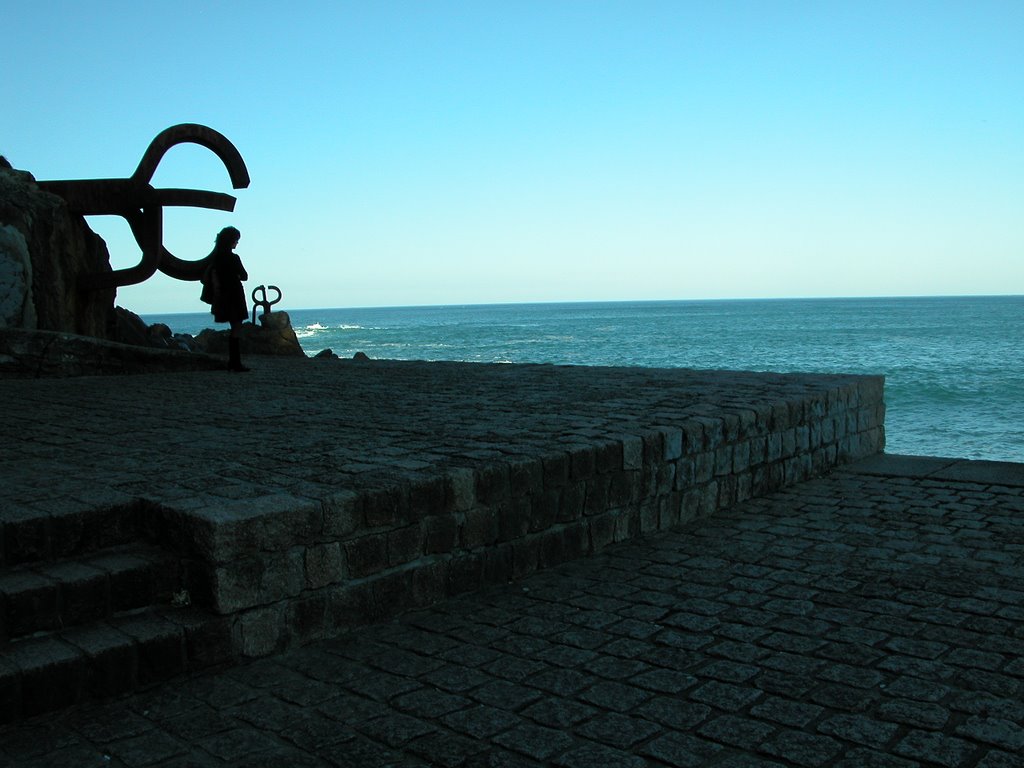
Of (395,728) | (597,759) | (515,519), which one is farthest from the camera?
(515,519)

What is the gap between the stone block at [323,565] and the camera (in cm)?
437

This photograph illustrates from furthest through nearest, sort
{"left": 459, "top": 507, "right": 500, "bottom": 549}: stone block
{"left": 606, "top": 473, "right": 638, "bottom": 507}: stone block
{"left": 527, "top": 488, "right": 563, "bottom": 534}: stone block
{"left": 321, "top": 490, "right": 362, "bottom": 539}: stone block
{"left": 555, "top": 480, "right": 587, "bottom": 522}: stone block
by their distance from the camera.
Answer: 1. {"left": 606, "top": 473, "right": 638, "bottom": 507}: stone block
2. {"left": 555, "top": 480, "right": 587, "bottom": 522}: stone block
3. {"left": 527, "top": 488, "right": 563, "bottom": 534}: stone block
4. {"left": 459, "top": 507, "right": 500, "bottom": 549}: stone block
5. {"left": 321, "top": 490, "right": 362, "bottom": 539}: stone block

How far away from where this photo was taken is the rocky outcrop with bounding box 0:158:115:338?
12070mm

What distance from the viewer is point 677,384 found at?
33.5 feet

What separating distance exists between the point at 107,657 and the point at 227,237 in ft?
27.9

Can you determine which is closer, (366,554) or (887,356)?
(366,554)

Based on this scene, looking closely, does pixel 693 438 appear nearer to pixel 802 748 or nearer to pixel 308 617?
pixel 308 617

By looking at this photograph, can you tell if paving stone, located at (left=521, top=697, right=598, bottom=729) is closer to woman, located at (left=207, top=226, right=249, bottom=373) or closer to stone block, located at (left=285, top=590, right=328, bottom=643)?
stone block, located at (left=285, top=590, right=328, bottom=643)

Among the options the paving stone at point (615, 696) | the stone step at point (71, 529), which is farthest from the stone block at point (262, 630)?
the paving stone at point (615, 696)

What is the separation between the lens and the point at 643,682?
387 centimetres

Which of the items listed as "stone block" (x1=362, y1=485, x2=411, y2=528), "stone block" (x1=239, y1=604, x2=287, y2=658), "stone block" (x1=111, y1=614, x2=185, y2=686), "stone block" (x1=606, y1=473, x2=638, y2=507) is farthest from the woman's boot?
"stone block" (x1=111, y1=614, x2=185, y2=686)

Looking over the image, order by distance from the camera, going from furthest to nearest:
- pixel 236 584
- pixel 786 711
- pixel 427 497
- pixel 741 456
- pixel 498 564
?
pixel 741 456, pixel 498 564, pixel 427 497, pixel 236 584, pixel 786 711

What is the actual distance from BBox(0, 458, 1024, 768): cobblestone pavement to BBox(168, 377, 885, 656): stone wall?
160 mm

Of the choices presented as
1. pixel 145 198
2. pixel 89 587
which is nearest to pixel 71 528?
pixel 89 587
